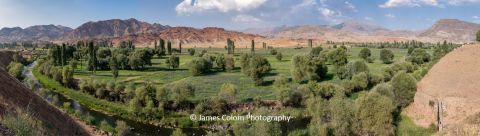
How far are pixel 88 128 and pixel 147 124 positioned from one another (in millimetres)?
9811

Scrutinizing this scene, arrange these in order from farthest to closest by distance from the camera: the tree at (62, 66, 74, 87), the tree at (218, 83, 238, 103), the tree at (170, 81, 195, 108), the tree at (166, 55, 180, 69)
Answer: the tree at (166, 55, 180, 69)
the tree at (62, 66, 74, 87)
the tree at (218, 83, 238, 103)
the tree at (170, 81, 195, 108)

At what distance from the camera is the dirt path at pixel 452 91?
39.7 m

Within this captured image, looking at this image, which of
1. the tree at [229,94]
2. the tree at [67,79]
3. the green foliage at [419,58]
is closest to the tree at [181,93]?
the tree at [229,94]

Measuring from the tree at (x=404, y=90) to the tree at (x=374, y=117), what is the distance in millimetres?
8748

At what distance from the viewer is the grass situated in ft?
133

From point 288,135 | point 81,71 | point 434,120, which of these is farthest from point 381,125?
point 81,71

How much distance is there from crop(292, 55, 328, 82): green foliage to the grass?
36659mm

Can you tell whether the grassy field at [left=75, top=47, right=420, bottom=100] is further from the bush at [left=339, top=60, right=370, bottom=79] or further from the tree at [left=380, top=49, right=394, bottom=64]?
the tree at [left=380, top=49, right=394, bottom=64]

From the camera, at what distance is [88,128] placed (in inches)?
1879

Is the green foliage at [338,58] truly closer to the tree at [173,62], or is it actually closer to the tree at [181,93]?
the tree at [181,93]

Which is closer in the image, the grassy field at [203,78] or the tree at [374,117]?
the tree at [374,117]

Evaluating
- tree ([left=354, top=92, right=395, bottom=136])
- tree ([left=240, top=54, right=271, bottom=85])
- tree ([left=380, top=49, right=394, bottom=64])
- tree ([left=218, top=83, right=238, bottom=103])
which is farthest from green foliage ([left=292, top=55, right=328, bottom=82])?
tree ([left=354, top=92, right=395, bottom=136])

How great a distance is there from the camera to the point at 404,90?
50.1 m

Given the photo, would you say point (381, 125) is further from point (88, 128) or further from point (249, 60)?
point (249, 60)
